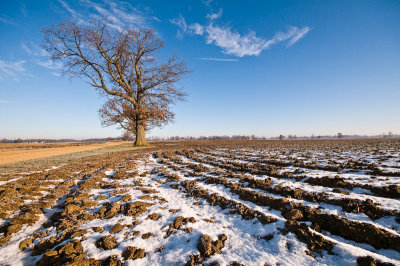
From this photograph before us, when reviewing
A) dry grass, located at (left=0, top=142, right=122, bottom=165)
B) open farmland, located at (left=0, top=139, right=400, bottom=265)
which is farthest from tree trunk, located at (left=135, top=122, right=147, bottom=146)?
open farmland, located at (left=0, top=139, right=400, bottom=265)

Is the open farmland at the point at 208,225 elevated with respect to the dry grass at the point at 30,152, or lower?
lower

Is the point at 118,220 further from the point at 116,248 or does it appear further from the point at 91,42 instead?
the point at 91,42

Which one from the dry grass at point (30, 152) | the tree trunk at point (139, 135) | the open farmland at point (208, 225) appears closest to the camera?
the open farmland at point (208, 225)

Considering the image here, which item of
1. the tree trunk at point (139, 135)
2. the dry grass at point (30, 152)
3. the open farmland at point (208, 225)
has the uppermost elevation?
the tree trunk at point (139, 135)

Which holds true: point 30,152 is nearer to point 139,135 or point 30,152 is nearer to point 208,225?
point 139,135

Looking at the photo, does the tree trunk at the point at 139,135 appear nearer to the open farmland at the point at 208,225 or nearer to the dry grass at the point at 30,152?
the dry grass at the point at 30,152

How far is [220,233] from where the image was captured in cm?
281

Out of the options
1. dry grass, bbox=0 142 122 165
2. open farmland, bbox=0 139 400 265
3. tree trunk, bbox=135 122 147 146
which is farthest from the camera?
tree trunk, bbox=135 122 147 146

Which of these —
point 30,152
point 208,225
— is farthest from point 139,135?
point 208,225

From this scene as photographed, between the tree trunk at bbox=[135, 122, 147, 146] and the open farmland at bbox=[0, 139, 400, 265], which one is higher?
the tree trunk at bbox=[135, 122, 147, 146]

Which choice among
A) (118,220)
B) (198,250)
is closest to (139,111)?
(118,220)

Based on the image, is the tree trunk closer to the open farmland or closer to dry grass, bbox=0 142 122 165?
dry grass, bbox=0 142 122 165

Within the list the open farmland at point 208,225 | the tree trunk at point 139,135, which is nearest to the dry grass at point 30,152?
the tree trunk at point 139,135

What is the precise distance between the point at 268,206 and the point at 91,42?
802 inches
